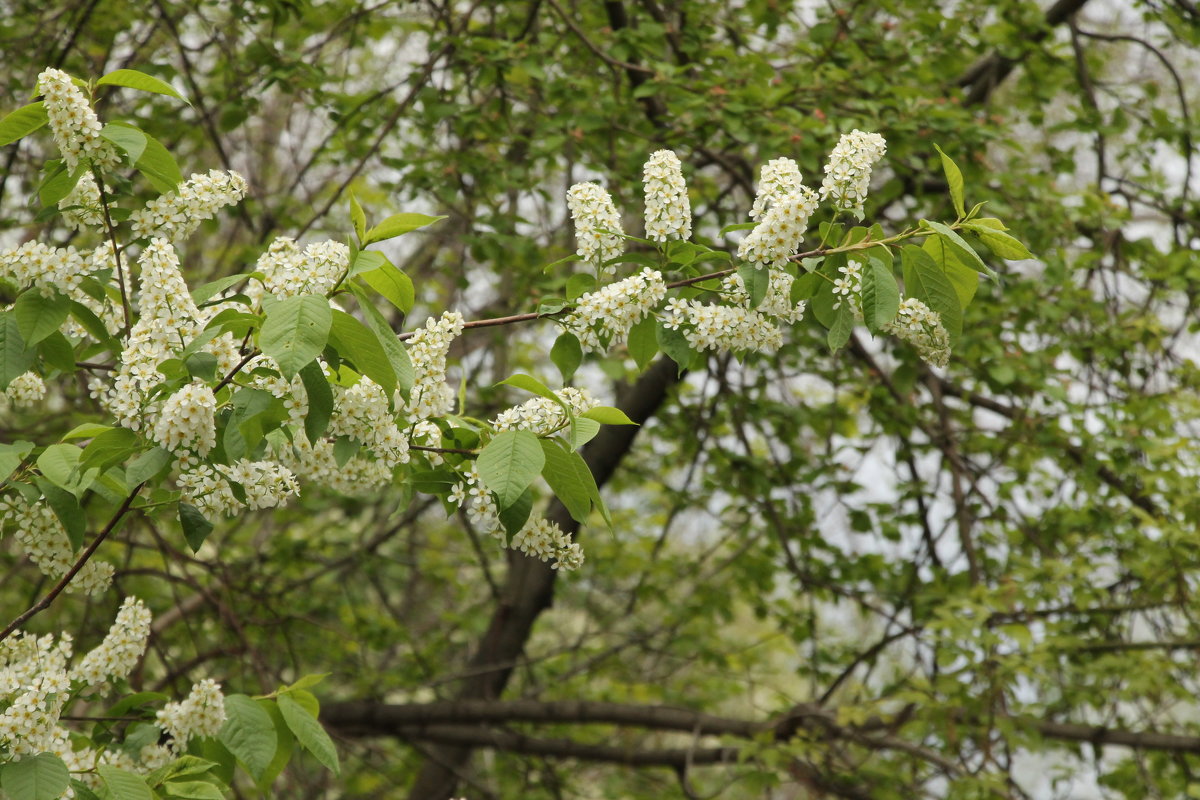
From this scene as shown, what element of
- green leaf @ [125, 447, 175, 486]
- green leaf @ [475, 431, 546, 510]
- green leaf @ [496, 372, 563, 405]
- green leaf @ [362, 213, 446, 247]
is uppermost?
green leaf @ [362, 213, 446, 247]

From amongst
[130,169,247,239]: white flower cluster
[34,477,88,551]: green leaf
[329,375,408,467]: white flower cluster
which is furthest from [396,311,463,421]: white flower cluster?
[34,477,88,551]: green leaf

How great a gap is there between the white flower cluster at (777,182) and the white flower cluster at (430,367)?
56cm

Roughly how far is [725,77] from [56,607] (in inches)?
138

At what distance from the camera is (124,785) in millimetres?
1787

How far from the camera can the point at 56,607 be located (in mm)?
4777

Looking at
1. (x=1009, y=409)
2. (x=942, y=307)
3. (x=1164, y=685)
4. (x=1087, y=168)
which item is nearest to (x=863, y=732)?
(x=1164, y=685)

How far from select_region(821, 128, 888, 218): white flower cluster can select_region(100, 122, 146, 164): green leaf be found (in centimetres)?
112

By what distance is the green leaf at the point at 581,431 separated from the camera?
1731 millimetres

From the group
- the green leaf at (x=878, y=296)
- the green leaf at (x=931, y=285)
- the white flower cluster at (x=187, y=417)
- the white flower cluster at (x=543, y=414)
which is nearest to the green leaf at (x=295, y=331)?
the white flower cluster at (x=187, y=417)

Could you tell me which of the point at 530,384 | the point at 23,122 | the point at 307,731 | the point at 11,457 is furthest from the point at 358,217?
the point at 307,731

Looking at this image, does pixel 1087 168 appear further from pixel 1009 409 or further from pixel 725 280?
pixel 725 280

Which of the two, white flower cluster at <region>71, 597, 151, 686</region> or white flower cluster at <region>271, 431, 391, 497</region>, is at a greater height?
white flower cluster at <region>271, 431, 391, 497</region>

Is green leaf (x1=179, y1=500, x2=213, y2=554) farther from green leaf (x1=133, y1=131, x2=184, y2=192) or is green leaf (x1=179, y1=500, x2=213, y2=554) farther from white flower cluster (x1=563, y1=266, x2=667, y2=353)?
white flower cluster (x1=563, y1=266, x2=667, y2=353)

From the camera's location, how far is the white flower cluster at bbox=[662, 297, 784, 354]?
198cm
